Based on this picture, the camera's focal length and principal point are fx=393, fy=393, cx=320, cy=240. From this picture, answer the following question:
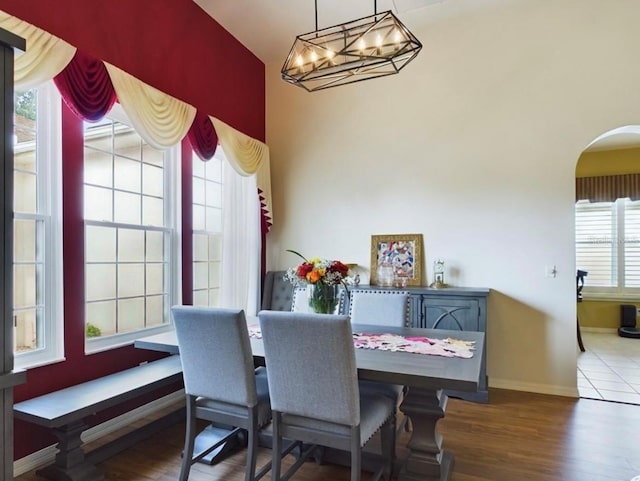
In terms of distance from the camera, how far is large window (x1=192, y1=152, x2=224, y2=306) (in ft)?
12.9

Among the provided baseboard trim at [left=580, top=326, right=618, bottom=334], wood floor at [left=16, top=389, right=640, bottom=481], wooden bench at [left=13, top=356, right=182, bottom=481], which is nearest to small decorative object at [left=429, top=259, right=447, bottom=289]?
wood floor at [left=16, top=389, right=640, bottom=481]

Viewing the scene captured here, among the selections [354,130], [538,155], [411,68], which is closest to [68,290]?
[354,130]

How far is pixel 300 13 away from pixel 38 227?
308cm

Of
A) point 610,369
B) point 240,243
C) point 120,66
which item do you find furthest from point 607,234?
point 120,66

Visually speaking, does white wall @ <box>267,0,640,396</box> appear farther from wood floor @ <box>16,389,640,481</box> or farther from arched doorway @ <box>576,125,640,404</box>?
arched doorway @ <box>576,125,640,404</box>

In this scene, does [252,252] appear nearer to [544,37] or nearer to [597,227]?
[544,37]

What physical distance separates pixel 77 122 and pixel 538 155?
3920 mm

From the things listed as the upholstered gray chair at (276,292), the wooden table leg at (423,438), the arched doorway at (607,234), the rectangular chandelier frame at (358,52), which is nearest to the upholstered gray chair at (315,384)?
the wooden table leg at (423,438)

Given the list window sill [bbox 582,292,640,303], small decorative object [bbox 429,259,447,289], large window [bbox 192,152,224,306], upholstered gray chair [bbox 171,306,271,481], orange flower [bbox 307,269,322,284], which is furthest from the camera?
window sill [bbox 582,292,640,303]

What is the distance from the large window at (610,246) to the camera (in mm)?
6211

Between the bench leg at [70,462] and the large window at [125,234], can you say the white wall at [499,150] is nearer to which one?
the large window at [125,234]

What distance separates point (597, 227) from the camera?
6.42m

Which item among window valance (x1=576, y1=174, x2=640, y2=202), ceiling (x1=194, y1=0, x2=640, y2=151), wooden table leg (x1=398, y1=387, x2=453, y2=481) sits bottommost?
wooden table leg (x1=398, y1=387, x2=453, y2=481)

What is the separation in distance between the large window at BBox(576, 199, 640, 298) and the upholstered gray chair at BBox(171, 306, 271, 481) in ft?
20.9
